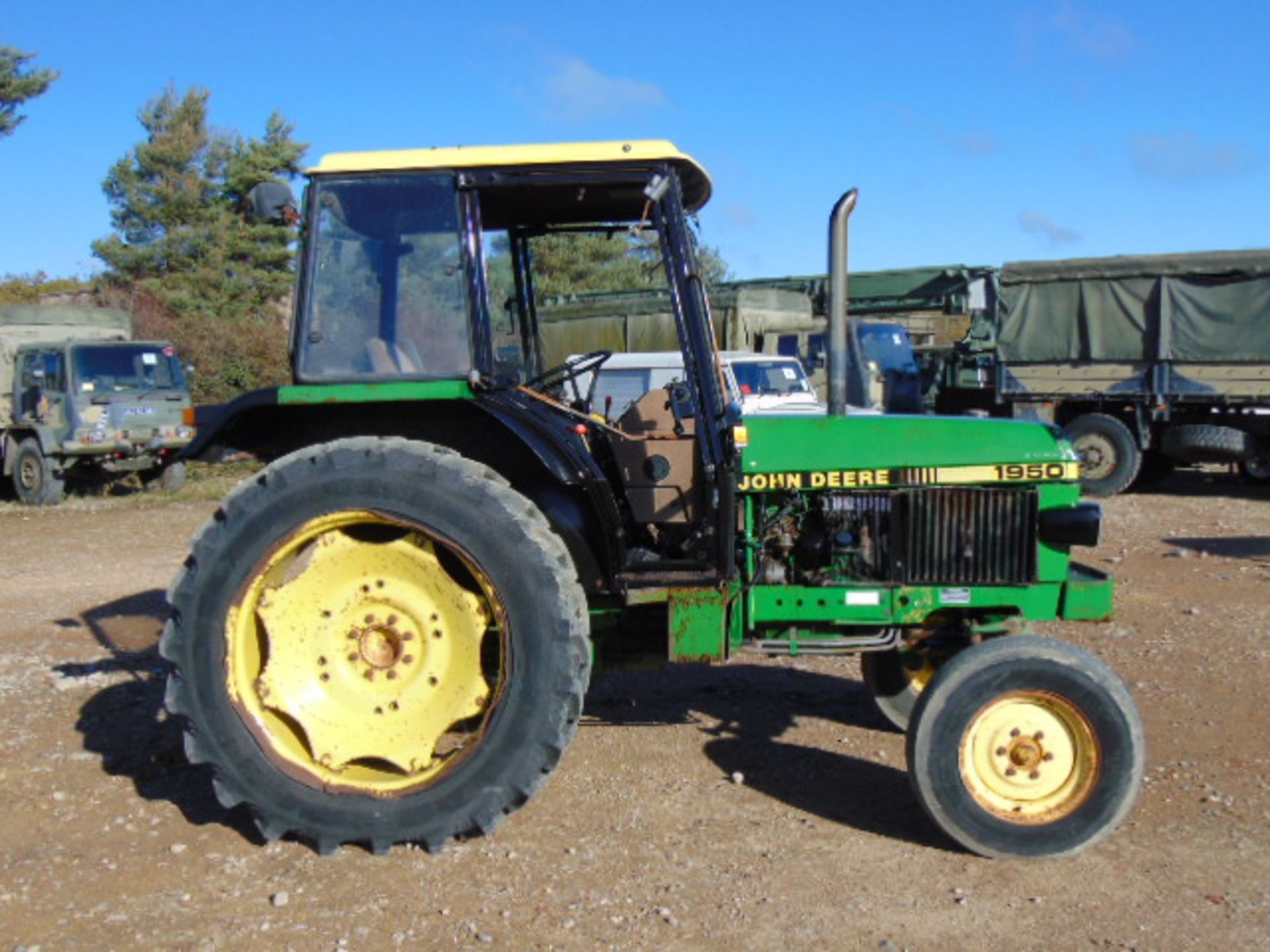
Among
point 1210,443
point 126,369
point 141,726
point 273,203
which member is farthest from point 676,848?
point 126,369

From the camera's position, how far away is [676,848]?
415 centimetres

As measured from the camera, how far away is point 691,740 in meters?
5.29

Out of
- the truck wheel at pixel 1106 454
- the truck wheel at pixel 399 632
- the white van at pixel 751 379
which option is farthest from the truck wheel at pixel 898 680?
the truck wheel at pixel 1106 454

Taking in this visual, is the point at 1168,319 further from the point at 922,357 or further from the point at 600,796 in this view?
the point at 600,796

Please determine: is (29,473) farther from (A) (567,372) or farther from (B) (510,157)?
(B) (510,157)

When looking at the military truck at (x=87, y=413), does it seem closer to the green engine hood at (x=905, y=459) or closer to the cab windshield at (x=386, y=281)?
the cab windshield at (x=386, y=281)

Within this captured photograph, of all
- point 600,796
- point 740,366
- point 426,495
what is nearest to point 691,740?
point 600,796

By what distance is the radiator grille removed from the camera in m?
4.45

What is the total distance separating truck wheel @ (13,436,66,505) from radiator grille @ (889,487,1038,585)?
561 inches

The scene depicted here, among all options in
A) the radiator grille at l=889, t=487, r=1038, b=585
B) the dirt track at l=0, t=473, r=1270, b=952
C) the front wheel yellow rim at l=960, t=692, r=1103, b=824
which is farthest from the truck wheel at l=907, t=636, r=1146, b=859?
the radiator grille at l=889, t=487, r=1038, b=585

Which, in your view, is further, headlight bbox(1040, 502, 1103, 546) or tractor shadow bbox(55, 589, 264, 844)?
tractor shadow bbox(55, 589, 264, 844)

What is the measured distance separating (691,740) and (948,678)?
1.53 m

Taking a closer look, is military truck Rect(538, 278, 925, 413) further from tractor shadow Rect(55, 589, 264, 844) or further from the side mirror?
the side mirror

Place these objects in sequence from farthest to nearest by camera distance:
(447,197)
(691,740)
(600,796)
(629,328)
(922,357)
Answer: (922,357), (629,328), (691,740), (600,796), (447,197)
